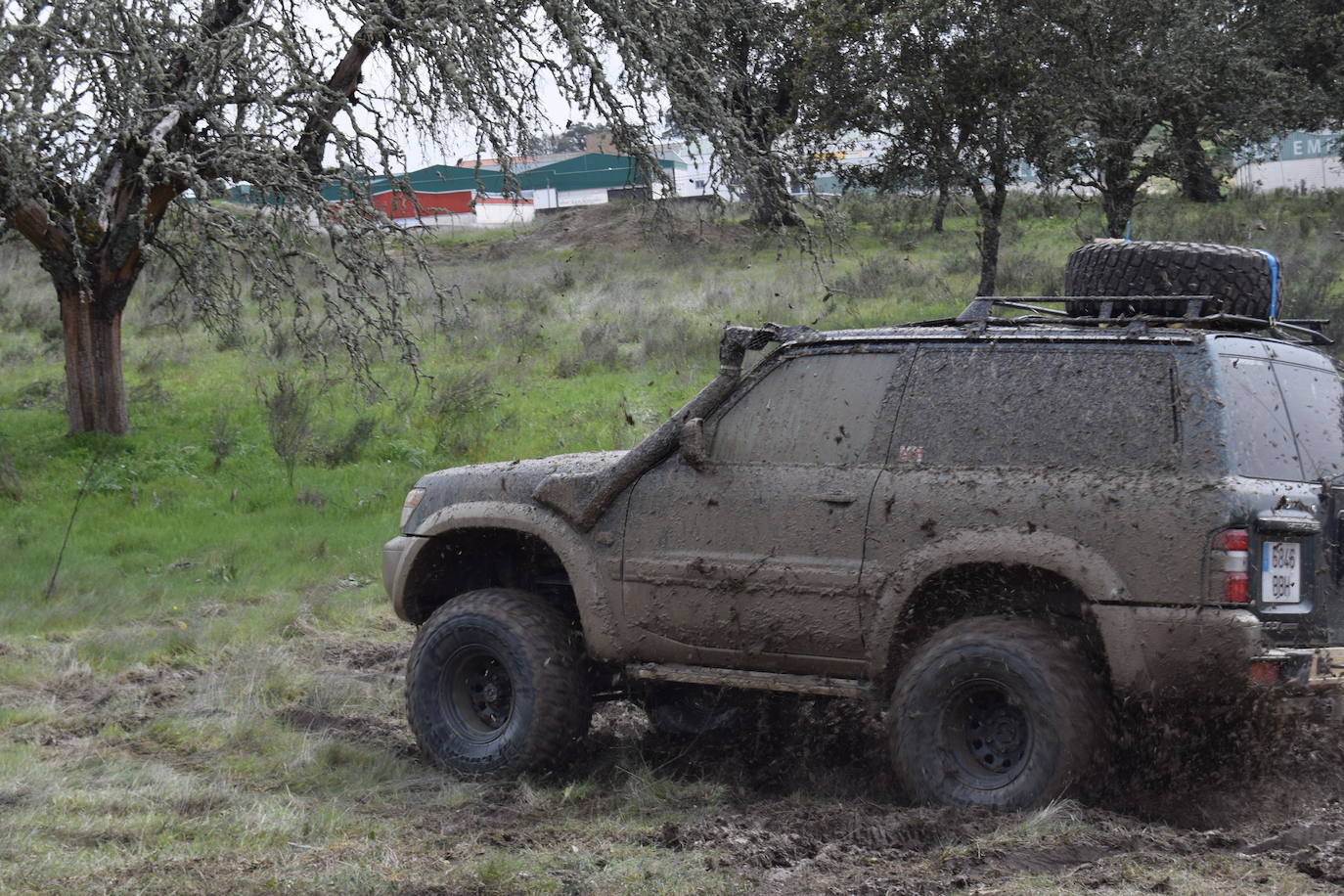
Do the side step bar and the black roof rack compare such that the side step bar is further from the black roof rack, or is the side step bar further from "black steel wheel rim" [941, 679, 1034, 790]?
the black roof rack

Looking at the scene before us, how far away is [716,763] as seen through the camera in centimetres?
631

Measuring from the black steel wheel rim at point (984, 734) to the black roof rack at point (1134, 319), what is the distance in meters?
1.45

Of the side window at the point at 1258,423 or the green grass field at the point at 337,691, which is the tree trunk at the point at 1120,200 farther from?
the side window at the point at 1258,423

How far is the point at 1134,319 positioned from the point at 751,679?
203cm

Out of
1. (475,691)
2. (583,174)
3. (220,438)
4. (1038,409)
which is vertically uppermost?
(583,174)

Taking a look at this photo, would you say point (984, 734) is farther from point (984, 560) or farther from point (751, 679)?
point (751, 679)

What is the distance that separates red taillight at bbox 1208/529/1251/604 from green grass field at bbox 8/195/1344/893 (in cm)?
81

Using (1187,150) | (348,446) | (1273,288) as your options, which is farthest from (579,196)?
(1273,288)

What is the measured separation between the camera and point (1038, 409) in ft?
17.0

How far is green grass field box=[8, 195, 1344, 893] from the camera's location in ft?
15.0

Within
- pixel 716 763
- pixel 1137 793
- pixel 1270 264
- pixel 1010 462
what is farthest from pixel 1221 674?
pixel 716 763

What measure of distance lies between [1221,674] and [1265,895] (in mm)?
780

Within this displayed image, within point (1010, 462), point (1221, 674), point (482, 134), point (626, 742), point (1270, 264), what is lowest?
point (626, 742)

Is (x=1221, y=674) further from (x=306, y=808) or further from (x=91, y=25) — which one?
(x=91, y=25)
